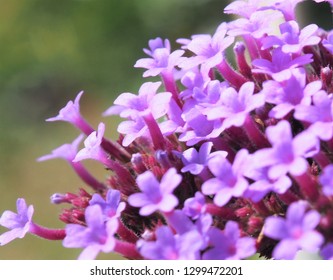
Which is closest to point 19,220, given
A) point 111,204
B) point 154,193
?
point 111,204

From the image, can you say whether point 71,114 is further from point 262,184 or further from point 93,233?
point 262,184

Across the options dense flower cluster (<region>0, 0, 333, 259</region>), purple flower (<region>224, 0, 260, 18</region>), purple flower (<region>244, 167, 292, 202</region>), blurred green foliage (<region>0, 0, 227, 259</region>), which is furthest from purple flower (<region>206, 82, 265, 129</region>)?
blurred green foliage (<region>0, 0, 227, 259</region>)

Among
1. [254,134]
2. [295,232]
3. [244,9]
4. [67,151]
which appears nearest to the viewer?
[295,232]

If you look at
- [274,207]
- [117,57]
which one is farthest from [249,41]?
[117,57]

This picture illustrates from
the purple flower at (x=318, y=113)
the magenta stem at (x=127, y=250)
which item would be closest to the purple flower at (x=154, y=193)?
the magenta stem at (x=127, y=250)
